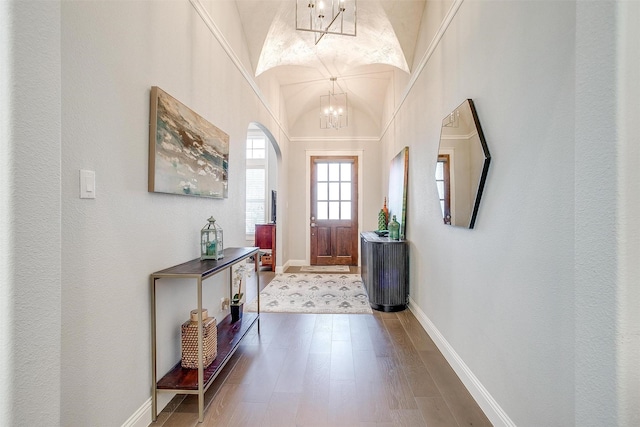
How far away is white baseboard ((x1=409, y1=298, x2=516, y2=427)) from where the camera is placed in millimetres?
1555

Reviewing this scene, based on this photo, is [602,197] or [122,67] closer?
[602,197]

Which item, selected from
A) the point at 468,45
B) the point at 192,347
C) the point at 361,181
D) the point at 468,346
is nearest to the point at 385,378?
the point at 468,346

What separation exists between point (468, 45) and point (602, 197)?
1.57m

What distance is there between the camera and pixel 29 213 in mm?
828

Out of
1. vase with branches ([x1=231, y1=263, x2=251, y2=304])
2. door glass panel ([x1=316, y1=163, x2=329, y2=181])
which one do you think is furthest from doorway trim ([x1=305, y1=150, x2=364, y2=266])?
vase with branches ([x1=231, y1=263, x2=251, y2=304])

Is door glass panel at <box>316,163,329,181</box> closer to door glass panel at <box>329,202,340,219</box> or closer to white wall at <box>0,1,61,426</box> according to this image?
door glass panel at <box>329,202,340,219</box>

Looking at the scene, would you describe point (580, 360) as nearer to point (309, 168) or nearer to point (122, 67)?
point (122, 67)

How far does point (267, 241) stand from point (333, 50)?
3.52m

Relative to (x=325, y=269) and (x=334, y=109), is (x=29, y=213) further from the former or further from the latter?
(x=334, y=109)

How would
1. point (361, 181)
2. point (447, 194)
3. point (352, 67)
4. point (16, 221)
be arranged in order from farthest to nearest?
point (361, 181) < point (352, 67) < point (447, 194) < point (16, 221)

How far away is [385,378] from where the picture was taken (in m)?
2.07

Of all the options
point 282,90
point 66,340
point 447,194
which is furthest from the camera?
point 282,90

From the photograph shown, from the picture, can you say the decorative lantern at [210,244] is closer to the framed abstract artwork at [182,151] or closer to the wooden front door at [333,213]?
the framed abstract artwork at [182,151]

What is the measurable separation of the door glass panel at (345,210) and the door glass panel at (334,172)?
55 centimetres
